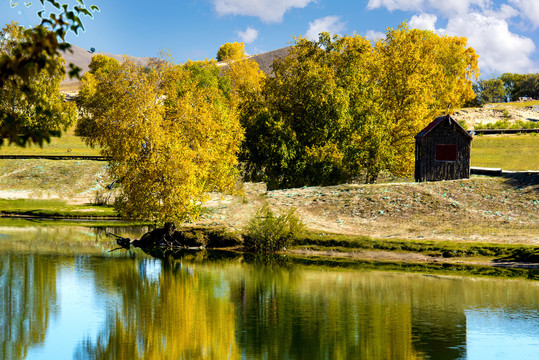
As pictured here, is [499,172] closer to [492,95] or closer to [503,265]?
[503,265]

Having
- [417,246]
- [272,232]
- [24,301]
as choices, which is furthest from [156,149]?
[417,246]

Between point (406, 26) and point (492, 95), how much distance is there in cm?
8261

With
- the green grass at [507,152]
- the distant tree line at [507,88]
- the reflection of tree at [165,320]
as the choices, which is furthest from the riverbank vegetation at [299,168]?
the distant tree line at [507,88]

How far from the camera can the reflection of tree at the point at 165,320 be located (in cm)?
2278

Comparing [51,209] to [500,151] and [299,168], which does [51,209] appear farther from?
[500,151]

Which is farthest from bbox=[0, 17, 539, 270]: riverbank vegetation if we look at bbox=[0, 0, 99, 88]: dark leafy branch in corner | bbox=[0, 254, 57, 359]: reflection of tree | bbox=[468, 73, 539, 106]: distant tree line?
bbox=[468, 73, 539, 106]: distant tree line

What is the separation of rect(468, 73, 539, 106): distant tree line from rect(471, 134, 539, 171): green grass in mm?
44218

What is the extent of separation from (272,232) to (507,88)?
141m

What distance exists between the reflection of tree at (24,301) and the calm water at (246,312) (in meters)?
0.07

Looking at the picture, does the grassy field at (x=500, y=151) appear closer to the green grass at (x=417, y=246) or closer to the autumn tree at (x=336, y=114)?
the autumn tree at (x=336, y=114)

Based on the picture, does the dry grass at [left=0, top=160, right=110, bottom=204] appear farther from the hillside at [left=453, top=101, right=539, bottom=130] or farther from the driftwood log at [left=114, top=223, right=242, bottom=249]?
the hillside at [left=453, top=101, right=539, bottom=130]

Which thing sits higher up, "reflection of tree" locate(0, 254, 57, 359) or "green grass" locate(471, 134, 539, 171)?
"green grass" locate(471, 134, 539, 171)

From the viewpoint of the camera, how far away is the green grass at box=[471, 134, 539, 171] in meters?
78.1

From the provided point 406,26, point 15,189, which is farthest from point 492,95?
point 15,189
